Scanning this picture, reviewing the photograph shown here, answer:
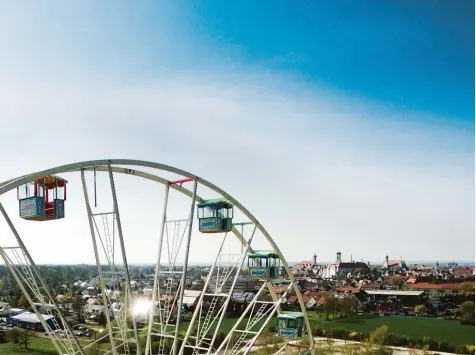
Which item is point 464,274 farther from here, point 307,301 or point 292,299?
point 292,299

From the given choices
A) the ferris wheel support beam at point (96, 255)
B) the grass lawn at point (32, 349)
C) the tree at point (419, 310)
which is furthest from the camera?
the tree at point (419, 310)

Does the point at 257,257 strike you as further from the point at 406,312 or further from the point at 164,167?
the point at 406,312

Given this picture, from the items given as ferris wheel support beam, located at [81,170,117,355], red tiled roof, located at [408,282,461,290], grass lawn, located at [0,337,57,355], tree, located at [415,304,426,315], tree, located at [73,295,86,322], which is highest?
ferris wheel support beam, located at [81,170,117,355]

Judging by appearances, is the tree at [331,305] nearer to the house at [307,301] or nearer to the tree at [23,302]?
the house at [307,301]

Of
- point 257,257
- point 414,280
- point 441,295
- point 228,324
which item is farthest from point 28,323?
point 414,280

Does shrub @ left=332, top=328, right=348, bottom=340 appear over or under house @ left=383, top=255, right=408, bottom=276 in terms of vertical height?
under

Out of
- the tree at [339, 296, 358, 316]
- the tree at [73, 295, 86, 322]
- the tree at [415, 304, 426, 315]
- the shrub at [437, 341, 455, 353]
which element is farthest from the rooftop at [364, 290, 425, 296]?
the tree at [73, 295, 86, 322]

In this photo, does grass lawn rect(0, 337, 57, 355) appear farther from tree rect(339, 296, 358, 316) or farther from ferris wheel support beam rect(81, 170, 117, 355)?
ferris wheel support beam rect(81, 170, 117, 355)

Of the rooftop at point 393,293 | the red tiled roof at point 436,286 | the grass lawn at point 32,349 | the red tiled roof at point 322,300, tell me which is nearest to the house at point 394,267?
the red tiled roof at point 436,286
